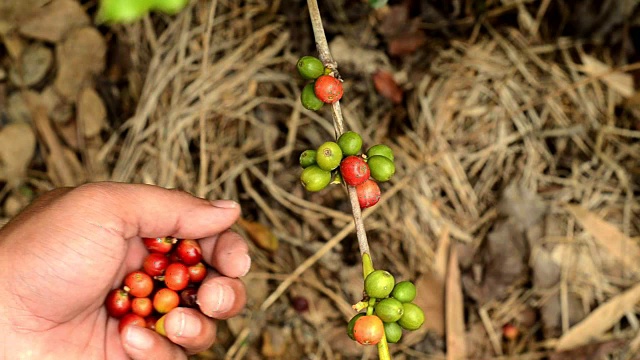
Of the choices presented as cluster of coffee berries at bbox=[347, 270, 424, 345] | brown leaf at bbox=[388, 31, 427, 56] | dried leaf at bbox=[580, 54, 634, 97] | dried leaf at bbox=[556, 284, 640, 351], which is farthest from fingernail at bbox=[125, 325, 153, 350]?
dried leaf at bbox=[580, 54, 634, 97]

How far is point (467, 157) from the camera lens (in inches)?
184

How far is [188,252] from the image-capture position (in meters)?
3.23

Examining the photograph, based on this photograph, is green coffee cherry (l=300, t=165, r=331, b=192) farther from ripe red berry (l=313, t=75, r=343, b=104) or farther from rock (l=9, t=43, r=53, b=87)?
rock (l=9, t=43, r=53, b=87)

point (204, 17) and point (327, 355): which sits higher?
point (204, 17)

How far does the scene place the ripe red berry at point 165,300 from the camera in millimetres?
3076

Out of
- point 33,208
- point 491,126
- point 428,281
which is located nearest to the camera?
point 33,208

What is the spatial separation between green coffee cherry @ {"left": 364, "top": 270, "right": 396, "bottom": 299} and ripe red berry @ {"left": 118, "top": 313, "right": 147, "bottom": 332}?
1452 millimetres

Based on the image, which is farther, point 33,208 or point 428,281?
point 428,281

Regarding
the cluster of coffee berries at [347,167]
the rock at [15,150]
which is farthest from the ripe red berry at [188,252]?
the rock at [15,150]

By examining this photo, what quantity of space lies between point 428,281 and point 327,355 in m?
0.85

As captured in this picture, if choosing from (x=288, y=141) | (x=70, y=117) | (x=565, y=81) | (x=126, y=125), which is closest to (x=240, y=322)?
(x=288, y=141)

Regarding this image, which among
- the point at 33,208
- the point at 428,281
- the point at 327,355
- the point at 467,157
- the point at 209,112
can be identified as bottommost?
the point at 327,355

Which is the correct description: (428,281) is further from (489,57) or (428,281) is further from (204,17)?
(204,17)

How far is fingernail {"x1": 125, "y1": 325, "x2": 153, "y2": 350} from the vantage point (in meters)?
3.01
